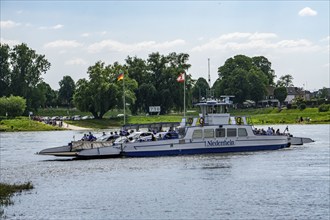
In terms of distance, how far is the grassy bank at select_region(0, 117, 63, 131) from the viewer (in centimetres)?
14200

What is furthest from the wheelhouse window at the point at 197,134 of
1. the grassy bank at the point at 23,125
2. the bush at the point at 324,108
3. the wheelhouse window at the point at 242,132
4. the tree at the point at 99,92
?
the bush at the point at 324,108

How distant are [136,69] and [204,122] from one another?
108 meters

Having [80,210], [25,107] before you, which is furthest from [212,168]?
[25,107]

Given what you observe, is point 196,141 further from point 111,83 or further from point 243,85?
point 243,85

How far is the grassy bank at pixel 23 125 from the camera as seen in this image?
142000 mm

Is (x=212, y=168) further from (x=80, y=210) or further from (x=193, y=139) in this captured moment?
(x=80, y=210)

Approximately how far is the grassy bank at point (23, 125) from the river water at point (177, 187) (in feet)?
242

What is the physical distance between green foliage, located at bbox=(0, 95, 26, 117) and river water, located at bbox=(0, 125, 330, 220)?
87.5 meters

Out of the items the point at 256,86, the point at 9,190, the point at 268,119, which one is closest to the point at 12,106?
the point at 268,119

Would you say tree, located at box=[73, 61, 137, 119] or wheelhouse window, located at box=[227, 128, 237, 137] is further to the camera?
tree, located at box=[73, 61, 137, 119]

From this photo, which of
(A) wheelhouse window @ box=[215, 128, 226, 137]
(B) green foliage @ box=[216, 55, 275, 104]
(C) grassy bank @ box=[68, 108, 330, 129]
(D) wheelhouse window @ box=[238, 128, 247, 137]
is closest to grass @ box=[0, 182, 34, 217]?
(A) wheelhouse window @ box=[215, 128, 226, 137]

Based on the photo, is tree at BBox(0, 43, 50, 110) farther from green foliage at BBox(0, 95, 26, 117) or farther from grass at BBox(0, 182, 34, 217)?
grass at BBox(0, 182, 34, 217)

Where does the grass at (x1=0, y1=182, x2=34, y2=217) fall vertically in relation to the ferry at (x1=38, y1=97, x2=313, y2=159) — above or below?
below

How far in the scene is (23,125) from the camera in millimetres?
144000
